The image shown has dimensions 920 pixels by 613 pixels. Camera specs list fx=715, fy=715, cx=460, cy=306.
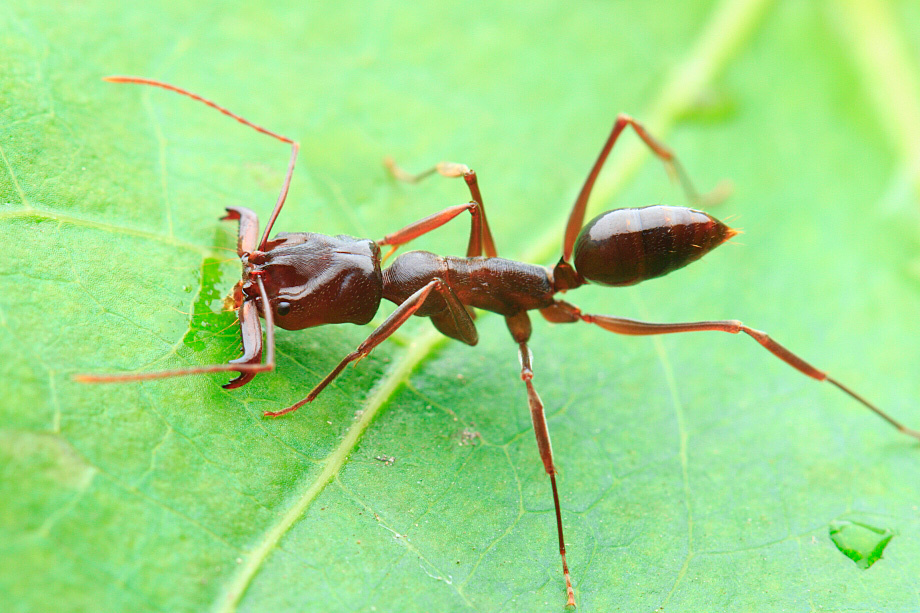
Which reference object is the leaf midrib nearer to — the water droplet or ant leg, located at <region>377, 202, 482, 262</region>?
ant leg, located at <region>377, 202, 482, 262</region>

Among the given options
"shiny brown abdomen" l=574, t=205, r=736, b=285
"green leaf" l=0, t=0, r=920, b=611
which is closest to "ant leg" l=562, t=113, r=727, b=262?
"green leaf" l=0, t=0, r=920, b=611

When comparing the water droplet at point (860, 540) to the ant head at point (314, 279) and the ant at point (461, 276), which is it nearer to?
the ant at point (461, 276)

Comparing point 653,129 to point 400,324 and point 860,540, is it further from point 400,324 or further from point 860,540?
point 860,540

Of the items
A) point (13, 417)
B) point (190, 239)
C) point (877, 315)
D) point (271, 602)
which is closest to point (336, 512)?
point (271, 602)

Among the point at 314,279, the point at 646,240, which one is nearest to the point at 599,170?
the point at 646,240

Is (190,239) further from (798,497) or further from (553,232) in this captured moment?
(798,497)

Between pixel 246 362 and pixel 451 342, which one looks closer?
pixel 246 362

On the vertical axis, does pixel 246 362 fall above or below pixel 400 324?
below
